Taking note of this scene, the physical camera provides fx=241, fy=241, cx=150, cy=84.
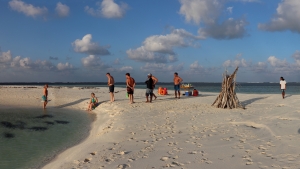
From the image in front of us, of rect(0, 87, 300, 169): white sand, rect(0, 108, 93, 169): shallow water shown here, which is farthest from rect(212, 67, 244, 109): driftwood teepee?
rect(0, 108, 93, 169): shallow water

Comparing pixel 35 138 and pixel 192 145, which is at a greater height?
pixel 192 145

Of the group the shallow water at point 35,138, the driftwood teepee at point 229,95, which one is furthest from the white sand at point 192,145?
the driftwood teepee at point 229,95

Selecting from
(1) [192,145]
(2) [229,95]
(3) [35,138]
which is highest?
(2) [229,95]

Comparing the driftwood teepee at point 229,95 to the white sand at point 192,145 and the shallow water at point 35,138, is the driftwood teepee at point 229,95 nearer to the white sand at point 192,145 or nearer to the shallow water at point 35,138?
the white sand at point 192,145

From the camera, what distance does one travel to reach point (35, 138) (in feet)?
25.7

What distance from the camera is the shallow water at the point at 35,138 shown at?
5777 mm

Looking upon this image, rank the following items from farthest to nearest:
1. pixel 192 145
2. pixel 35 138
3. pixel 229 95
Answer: pixel 229 95 → pixel 35 138 → pixel 192 145

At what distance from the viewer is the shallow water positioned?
19.0 ft

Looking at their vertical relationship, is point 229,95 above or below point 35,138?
above

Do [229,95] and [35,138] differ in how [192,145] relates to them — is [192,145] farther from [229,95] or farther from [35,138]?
[229,95]

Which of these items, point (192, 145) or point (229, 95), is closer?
point (192, 145)

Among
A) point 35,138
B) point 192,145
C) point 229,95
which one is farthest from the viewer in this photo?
point 229,95

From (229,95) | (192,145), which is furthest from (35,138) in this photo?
(229,95)

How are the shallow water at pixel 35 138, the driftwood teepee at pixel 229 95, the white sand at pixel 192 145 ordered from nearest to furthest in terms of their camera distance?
1. the white sand at pixel 192 145
2. the shallow water at pixel 35 138
3. the driftwood teepee at pixel 229 95
